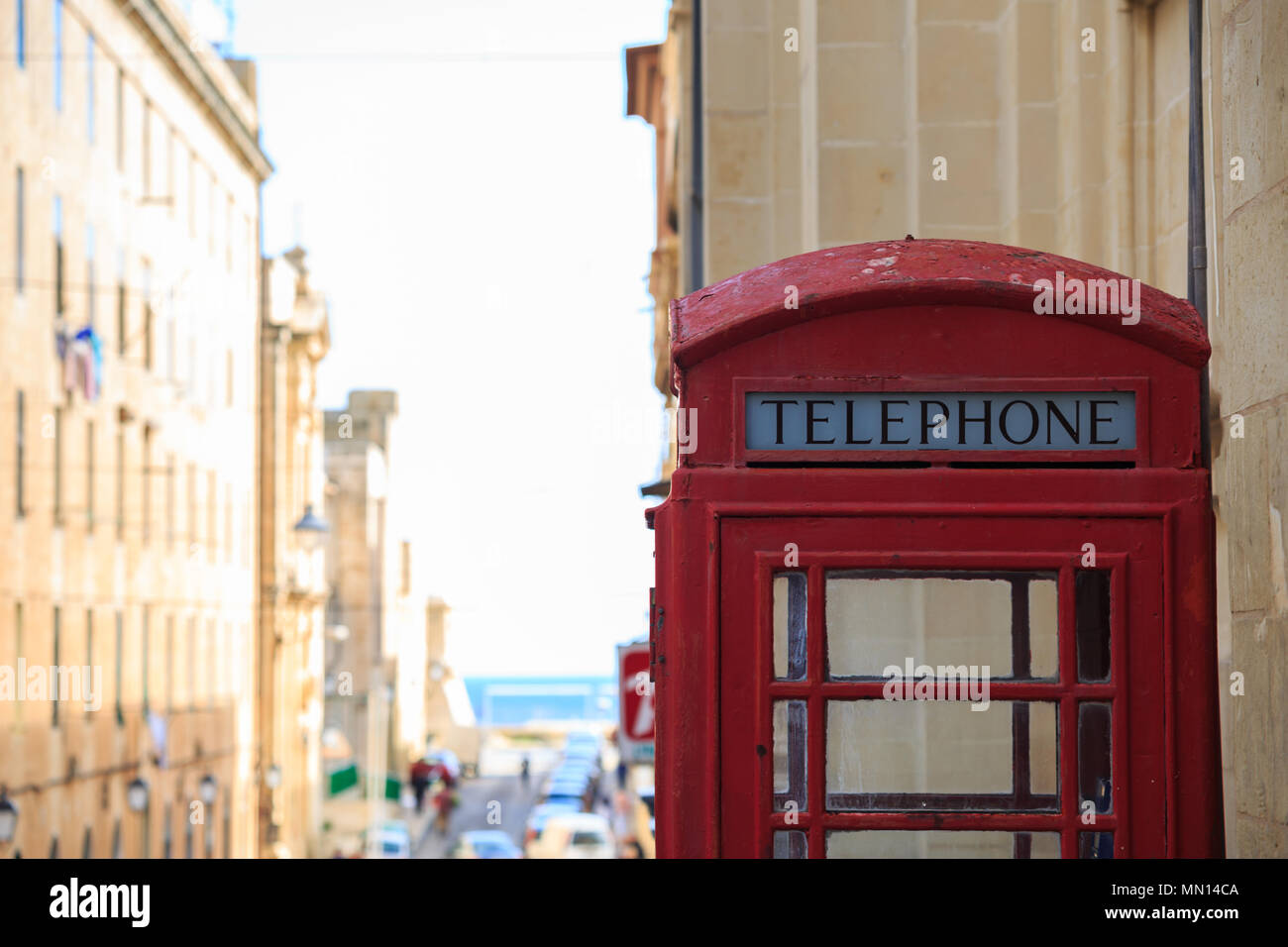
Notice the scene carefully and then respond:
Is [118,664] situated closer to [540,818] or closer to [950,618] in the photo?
[540,818]

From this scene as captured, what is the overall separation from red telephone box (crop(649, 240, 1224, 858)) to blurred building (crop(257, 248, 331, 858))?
121 ft

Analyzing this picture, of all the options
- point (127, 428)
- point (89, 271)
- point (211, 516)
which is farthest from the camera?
point (211, 516)

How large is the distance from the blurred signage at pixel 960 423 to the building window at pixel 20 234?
909 inches

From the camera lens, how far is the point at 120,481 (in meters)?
31.2

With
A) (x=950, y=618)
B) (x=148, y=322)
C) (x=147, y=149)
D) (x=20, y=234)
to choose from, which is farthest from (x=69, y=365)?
(x=950, y=618)

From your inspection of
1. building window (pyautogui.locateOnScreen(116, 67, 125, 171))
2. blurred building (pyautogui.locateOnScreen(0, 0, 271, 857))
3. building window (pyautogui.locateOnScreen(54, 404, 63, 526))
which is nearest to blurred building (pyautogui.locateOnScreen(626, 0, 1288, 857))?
blurred building (pyautogui.locateOnScreen(0, 0, 271, 857))

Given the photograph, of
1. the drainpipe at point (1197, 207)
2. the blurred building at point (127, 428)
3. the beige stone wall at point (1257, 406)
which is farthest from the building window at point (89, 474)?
the beige stone wall at point (1257, 406)

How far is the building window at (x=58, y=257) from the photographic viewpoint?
27547mm

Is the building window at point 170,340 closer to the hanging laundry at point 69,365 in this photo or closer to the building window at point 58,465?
the hanging laundry at point 69,365

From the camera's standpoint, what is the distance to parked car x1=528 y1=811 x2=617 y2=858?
1560 inches

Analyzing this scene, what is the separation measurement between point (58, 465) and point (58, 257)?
10.8 ft

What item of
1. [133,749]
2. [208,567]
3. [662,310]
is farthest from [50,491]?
[662,310]
